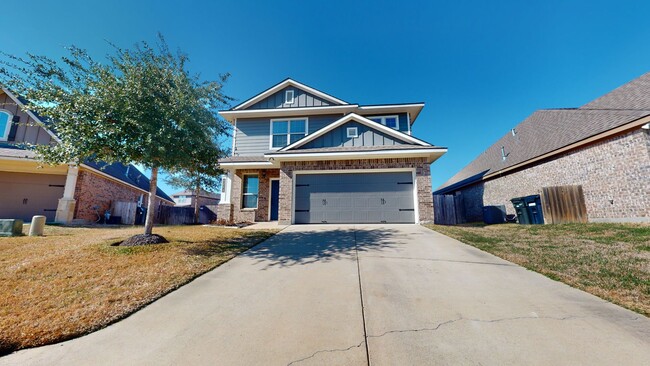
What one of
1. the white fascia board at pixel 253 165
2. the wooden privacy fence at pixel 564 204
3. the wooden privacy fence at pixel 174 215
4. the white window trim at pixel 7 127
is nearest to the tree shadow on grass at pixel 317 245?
the white fascia board at pixel 253 165

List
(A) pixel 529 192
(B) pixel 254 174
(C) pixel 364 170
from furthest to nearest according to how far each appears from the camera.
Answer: (B) pixel 254 174 < (A) pixel 529 192 < (C) pixel 364 170

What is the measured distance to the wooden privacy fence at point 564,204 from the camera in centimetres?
957

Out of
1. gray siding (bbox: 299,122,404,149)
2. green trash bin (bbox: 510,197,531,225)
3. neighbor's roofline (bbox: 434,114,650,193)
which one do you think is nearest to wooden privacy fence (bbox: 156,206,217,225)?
gray siding (bbox: 299,122,404,149)

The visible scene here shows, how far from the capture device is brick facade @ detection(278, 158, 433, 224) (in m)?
10.3

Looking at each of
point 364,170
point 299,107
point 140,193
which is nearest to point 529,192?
point 364,170

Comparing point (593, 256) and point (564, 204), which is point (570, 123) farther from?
point (593, 256)

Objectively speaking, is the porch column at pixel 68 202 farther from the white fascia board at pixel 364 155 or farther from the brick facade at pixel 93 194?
the white fascia board at pixel 364 155

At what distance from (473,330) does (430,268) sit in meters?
2.10

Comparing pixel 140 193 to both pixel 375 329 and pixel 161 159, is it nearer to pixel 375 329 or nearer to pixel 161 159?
pixel 161 159

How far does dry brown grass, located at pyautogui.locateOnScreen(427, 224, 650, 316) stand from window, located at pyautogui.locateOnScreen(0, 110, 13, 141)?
72.4 feet

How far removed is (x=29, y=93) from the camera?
19.0ft

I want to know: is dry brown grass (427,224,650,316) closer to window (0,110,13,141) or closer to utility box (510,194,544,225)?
utility box (510,194,544,225)

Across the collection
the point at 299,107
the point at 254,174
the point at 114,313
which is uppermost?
the point at 299,107

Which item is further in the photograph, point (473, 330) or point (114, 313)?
point (114, 313)
